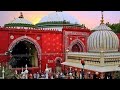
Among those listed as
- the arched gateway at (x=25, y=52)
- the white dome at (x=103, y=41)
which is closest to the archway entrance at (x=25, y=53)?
the arched gateway at (x=25, y=52)

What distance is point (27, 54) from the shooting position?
905cm

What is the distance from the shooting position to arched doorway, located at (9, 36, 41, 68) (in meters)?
8.22

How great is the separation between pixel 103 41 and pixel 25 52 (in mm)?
3340

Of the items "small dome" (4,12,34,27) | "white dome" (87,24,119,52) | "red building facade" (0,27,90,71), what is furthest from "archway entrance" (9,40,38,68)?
"white dome" (87,24,119,52)

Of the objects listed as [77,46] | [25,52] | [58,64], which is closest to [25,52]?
[25,52]

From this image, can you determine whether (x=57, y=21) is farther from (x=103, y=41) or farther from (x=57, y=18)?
(x=103, y=41)

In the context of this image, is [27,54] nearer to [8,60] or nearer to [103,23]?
[8,60]

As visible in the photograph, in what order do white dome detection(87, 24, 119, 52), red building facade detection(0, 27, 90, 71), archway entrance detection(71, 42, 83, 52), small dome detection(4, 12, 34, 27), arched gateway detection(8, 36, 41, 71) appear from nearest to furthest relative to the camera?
white dome detection(87, 24, 119, 52) < red building facade detection(0, 27, 90, 71) < arched gateway detection(8, 36, 41, 71) < small dome detection(4, 12, 34, 27) < archway entrance detection(71, 42, 83, 52)

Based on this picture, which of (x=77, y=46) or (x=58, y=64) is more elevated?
(x=77, y=46)

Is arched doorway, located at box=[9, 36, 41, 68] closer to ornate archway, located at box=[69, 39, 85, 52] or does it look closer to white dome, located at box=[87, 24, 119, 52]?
ornate archway, located at box=[69, 39, 85, 52]

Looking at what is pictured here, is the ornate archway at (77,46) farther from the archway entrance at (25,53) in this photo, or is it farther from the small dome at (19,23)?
the small dome at (19,23)

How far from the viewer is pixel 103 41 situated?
6918 millimetres

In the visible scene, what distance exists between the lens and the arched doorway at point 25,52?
8.22 metres
